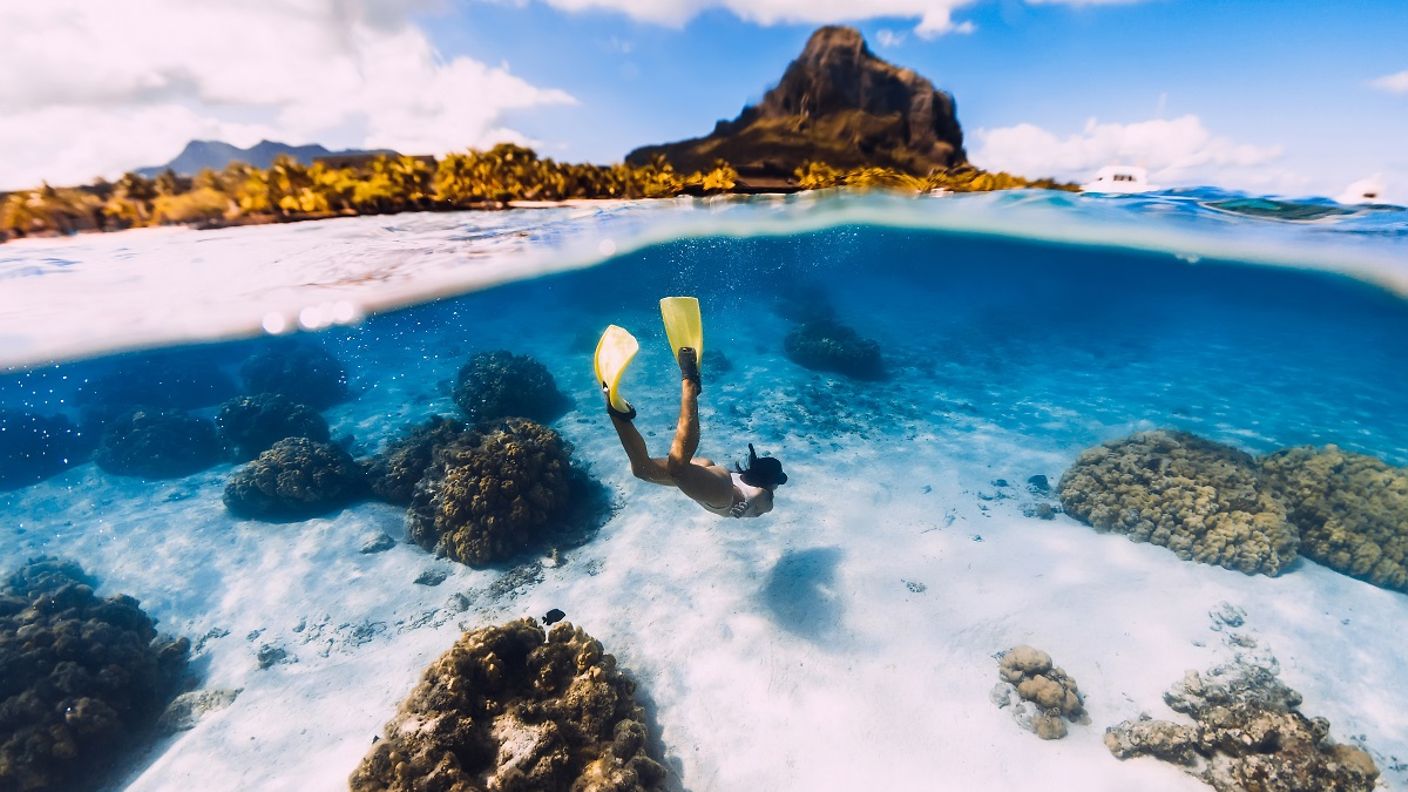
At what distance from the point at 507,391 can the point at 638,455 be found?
8337mm

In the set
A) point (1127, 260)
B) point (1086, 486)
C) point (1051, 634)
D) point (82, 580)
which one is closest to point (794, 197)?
point (1086, 486)

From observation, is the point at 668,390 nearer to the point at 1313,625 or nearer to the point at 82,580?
the point at 82,580

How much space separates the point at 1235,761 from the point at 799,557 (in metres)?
5.20

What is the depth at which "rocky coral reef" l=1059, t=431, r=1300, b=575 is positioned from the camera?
345 inches

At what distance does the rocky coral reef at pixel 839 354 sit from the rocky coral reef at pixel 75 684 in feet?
56.5

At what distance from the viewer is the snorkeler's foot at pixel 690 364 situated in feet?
20.7

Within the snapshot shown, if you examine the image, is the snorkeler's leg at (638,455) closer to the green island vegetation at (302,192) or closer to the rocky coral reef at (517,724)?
the rocky coral reef at (517,724)

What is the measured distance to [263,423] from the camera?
13961mm

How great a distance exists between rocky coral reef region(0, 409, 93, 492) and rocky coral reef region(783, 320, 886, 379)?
77.3ft

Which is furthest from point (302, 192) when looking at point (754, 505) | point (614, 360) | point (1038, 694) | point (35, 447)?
point (35, 447)

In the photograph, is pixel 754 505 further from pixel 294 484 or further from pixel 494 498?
pixel 294 484

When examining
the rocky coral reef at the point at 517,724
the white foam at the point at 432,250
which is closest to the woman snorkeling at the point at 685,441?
the rocky coral reef at the point at 517,724

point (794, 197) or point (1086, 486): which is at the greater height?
point (794, 197)

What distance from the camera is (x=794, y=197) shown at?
15664mm
